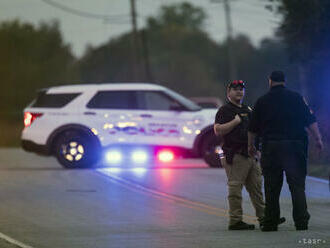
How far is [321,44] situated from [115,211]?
1042 cm

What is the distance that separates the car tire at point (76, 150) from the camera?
24.2m

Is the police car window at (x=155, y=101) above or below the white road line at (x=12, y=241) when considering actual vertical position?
above

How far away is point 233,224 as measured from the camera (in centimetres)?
1240

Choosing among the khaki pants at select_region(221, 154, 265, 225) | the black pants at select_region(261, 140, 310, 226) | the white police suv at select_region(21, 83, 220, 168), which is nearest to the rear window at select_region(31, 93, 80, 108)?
the white police suv at select_region(21, 83, 220, 168)

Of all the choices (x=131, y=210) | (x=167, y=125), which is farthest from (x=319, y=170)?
(x=131, y=210)

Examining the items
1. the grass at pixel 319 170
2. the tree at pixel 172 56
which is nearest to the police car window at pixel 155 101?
the grass at pixel 319 170

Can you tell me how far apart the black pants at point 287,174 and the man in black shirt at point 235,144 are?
0.35m

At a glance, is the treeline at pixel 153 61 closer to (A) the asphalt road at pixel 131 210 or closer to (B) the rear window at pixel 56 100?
(A) the asphalt road at pixel 131 210

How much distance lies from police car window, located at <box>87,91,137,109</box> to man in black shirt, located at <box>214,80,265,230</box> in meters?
11.9

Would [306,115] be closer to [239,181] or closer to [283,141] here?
[283,141]

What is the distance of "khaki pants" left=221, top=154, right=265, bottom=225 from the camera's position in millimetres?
12469

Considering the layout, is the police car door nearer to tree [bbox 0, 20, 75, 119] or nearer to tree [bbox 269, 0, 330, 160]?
tree [bbox 269, 0, 330, 160]

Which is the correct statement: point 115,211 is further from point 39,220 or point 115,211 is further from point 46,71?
point 46,71

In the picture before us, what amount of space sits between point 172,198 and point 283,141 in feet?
16.9
